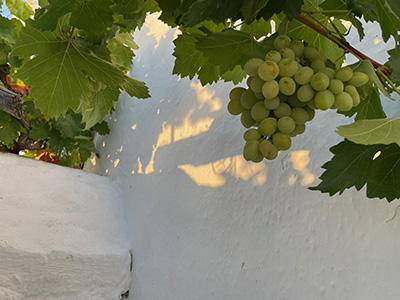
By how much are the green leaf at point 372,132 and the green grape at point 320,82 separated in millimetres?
75

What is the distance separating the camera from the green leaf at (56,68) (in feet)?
2.39

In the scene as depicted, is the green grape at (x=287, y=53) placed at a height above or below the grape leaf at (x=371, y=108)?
above

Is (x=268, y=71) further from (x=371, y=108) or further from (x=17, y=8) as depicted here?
(x=17, y=8)

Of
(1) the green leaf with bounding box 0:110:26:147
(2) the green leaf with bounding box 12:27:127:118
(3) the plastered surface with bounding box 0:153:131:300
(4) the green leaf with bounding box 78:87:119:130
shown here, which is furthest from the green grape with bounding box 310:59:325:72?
(1) the green leaf with bounding box 0:110:26:147

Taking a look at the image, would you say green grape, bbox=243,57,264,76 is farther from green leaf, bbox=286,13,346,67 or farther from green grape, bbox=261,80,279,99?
green leaf, bbox=286,13,346,67

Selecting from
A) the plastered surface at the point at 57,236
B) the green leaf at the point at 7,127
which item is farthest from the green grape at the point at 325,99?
the green leaf at the point at 7,127

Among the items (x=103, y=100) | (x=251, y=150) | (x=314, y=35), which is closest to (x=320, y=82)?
(x=251, y=150)

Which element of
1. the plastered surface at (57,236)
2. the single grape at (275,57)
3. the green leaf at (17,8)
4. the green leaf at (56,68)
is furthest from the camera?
the green leaf at (17,8)

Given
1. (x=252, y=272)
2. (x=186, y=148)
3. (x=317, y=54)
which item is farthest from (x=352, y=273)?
(x=186, y=148)

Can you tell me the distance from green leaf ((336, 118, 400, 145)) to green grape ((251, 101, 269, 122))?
0.42ft

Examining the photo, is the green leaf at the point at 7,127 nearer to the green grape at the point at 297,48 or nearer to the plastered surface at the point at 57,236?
the plastered surface at the point at 57,236

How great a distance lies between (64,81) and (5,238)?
0.92 m

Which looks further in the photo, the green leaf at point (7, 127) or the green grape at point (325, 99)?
the green leaf at point (7, 127)

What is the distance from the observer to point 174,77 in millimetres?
1858
